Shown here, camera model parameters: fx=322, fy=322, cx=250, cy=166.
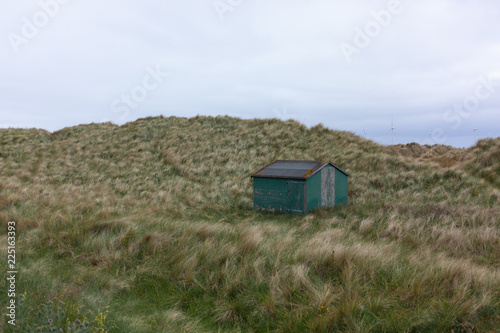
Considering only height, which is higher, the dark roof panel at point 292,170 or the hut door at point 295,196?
the dark roof panel at point 292,170

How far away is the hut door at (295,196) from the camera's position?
11.8 m

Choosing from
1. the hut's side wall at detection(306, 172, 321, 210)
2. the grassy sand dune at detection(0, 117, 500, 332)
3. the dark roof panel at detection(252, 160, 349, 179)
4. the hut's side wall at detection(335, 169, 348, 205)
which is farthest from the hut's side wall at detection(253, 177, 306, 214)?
the hut's side wall at detection(335, 169, 348, 205)

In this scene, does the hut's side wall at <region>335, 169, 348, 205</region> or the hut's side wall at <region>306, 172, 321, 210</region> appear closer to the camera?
the hut's side wall at <region>306, 172, 321, 210</region>

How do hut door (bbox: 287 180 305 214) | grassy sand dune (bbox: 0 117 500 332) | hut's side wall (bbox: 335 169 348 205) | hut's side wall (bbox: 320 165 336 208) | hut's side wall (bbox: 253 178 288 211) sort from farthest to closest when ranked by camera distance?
hut's side wall (bbox: 335 169 348 205) < hut's side wall (bbox: 320 165 336 208) < hut's side wall (bbox: 253 178 288 211) < hut door (bbox: 287 180 305 214) < grassy sand dune (bbox: 0 117 500 332)

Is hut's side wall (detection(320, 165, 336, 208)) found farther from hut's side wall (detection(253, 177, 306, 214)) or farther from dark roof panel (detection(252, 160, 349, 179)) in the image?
hut's side wall (detection(253, 177, 306, 214))


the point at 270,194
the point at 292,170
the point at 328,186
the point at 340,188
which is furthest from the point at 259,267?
the point at 340,188

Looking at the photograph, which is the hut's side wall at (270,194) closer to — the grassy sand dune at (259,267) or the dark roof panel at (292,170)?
the dark roof panel at (292,170)

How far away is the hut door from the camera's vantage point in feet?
38.6

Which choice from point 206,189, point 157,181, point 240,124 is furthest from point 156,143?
point 206,189

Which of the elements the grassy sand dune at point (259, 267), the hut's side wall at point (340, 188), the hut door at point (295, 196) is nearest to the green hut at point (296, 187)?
the hut door at point (295, 196)

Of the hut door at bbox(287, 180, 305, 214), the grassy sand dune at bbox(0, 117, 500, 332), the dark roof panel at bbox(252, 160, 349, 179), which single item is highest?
the dark roof panel at bbox(252, 160, 349, 179)

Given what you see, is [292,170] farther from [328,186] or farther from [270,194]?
[328,186]

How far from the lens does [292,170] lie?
1259cm

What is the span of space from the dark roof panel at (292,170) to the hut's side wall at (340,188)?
136cm
